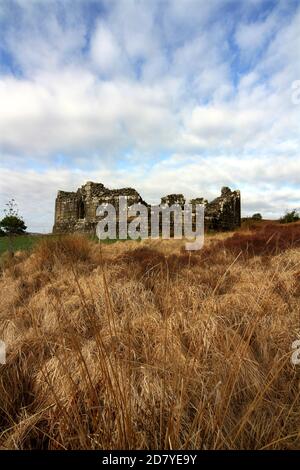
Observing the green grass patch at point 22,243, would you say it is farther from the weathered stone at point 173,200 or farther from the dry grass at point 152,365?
the weathered stone at point 173,200

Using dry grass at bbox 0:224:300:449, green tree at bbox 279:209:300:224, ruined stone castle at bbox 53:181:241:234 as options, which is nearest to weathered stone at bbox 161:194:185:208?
ruined stone castle at bbox 53:181:241:234

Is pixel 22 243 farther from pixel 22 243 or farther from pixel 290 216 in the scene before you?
pixel 290 216

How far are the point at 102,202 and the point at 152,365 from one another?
2177cm

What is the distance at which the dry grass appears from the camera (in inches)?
66.1

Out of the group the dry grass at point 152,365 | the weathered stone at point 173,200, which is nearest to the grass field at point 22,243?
the dry grass at point 152,365

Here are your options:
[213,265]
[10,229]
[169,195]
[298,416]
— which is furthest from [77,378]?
[169,195]

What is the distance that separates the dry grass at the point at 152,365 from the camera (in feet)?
5.51

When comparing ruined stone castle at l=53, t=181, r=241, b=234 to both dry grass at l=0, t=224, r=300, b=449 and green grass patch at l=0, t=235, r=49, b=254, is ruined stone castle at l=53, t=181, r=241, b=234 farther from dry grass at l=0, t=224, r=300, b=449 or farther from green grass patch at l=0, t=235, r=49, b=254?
dry grass at l=0, t=224, r=300, b=449

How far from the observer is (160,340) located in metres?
2.90

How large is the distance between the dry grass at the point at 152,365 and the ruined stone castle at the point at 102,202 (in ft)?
55.5

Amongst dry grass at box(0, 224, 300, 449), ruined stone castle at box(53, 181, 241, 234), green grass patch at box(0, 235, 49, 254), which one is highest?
ruined stone castle at box(53, 181, 241, 234)

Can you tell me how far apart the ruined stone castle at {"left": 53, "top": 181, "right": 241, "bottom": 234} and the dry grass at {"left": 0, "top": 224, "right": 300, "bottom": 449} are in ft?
55.5
